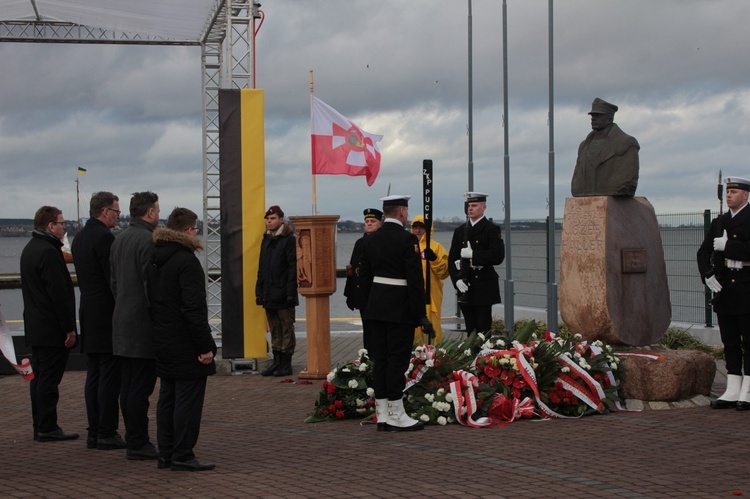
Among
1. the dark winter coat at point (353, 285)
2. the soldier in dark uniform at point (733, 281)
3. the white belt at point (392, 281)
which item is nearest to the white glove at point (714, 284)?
the soldier in dark uniform at point (733, 281)

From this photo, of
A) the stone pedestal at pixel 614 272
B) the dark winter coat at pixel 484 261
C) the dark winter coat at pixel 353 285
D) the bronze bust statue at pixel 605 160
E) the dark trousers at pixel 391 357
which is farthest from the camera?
the dark winter coat at pixel 353 285

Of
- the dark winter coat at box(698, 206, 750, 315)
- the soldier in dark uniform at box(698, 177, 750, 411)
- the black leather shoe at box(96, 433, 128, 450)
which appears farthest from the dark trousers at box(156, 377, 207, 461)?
the dark winter coat at box(698, 206, 750, 315)

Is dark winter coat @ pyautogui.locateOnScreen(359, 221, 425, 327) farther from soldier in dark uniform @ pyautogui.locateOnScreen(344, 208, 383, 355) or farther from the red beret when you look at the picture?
the red beret

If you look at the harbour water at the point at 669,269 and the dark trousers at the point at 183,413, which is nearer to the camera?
the dark trousers at the point at 183,413

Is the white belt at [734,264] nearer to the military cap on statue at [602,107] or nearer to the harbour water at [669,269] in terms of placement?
the military cap on statue at [602,107]

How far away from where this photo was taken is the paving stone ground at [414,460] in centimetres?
709

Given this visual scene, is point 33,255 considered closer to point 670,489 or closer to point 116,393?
point 116,393

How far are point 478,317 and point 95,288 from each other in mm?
4555

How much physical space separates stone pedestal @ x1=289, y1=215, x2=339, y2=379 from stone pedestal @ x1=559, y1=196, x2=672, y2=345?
3328 mm

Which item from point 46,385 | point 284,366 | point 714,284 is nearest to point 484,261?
point 714,284

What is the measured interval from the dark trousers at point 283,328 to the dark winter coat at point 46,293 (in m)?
4.57

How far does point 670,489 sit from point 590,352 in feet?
12.2

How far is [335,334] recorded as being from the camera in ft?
65.5

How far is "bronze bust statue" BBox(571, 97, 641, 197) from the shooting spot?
1115cm
